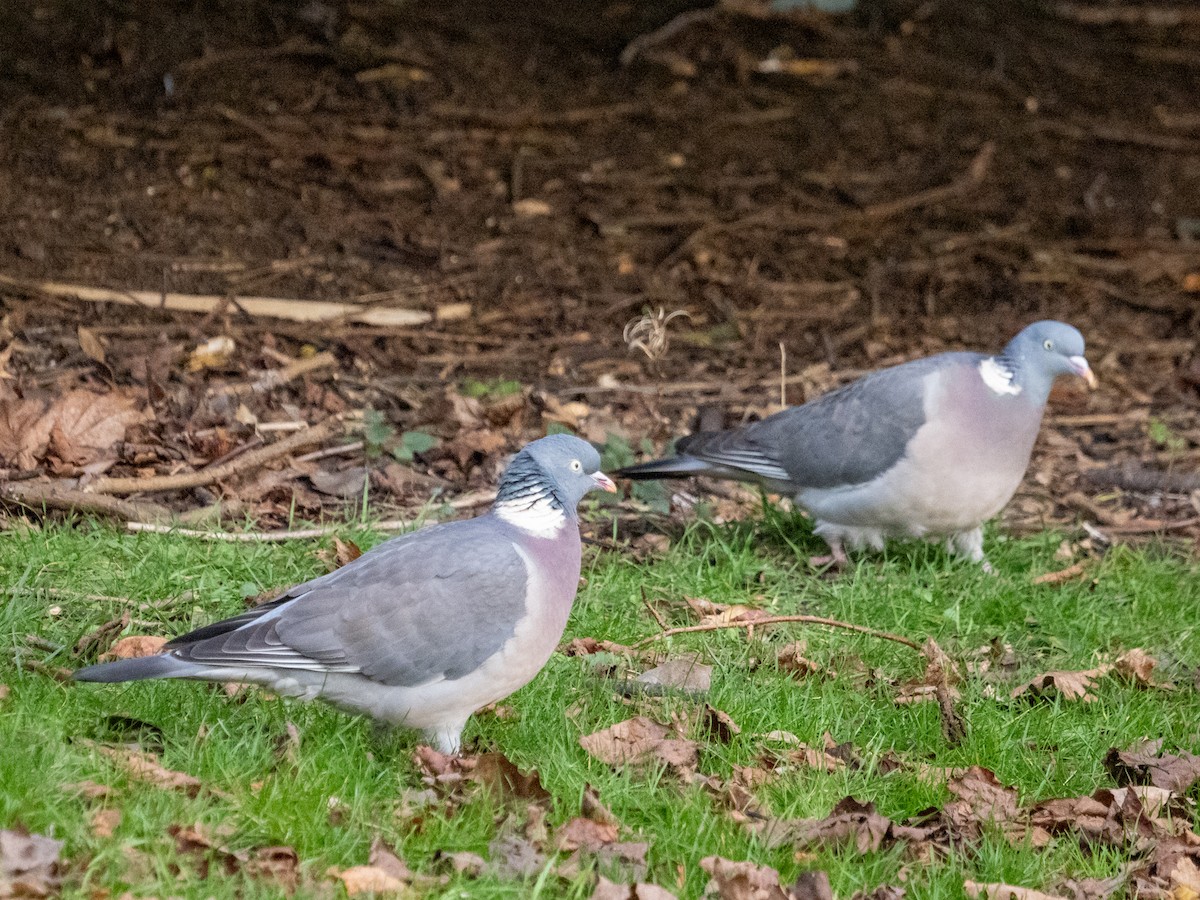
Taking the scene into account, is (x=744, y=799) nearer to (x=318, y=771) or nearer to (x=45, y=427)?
(x=318, y=771)

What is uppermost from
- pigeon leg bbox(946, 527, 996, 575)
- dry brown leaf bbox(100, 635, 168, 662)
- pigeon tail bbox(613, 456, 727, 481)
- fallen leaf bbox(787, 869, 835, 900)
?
fallen leaf bbox(787, 869, 835, 900)

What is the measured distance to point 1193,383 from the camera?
25.6 feet

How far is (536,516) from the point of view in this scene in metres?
3.91

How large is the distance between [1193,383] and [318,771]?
19.6 ft

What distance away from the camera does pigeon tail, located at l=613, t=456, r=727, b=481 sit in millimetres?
5910

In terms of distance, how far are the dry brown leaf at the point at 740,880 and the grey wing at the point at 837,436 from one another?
268 cm

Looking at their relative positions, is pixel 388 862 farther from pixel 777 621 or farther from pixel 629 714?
pixel 777 621

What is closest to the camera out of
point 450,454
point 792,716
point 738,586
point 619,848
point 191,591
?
point 619,848

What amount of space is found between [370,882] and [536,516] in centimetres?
124

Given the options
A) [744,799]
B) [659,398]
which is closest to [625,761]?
[744,799]

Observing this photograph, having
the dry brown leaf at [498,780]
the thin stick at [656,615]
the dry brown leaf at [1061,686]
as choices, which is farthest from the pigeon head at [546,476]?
the dry brown leaf at [1061,686]

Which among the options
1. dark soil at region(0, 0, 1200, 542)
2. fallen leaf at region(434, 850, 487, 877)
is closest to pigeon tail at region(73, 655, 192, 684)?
fallen leaf at region(434, 850, 487, 877)

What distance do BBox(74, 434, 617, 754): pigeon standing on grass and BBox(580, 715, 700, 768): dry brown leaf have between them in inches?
9.9

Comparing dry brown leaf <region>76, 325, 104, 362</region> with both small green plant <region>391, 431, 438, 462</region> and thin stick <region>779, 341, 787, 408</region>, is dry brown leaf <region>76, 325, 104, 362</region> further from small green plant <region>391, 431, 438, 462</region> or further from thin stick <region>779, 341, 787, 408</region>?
thin stick <region>779, 341, 787, 408</region>
